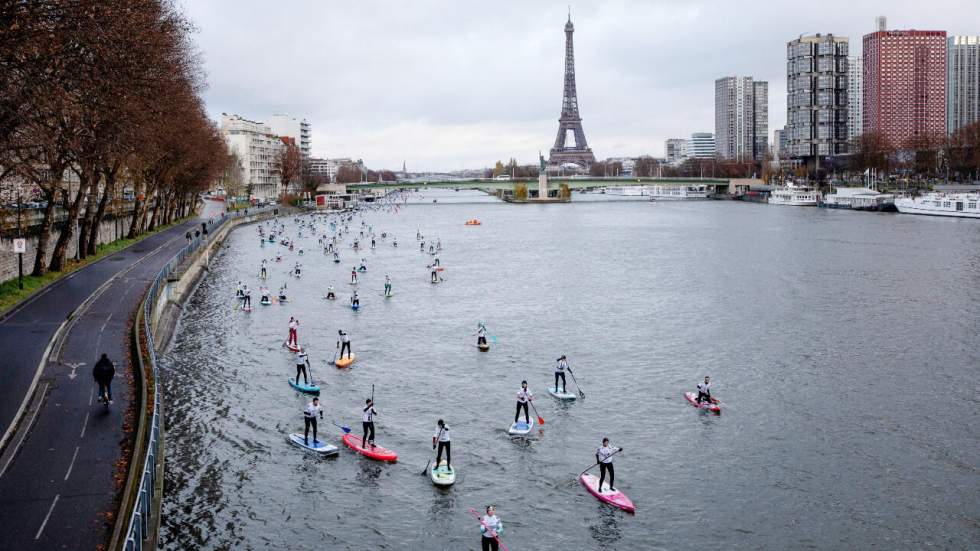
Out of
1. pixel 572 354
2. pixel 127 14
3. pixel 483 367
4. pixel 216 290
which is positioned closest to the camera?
pixel 127 14

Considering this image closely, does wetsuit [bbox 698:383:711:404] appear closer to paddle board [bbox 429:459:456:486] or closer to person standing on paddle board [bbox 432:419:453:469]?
person standing on paddle board [bbox 432:419:453:469]

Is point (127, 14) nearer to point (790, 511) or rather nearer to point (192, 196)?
point (790, 511)

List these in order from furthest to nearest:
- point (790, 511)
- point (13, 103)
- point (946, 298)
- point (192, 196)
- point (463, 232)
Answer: point (192, 196) < point (463, 232) < point (946, 298) < point (13, 103) < point (790, 511)

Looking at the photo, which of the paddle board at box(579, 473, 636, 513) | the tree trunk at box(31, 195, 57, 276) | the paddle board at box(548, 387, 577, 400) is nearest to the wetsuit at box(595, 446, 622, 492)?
the paddle board at box(579, 473, 636, 513)

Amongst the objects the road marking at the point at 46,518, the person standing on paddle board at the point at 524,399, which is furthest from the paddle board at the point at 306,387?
the road marking at the point at 46,518

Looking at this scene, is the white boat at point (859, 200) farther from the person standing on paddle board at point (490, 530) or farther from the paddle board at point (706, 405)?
the person standing on paddle board at point (490, 530)

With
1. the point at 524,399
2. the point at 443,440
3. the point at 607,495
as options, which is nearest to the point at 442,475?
the point at 443,440

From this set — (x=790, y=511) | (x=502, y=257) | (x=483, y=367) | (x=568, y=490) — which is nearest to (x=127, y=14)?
(x=483, y=367)
